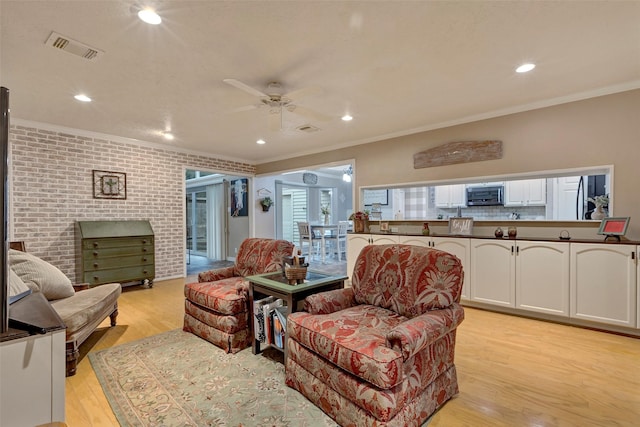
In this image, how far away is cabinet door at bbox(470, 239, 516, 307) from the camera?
11.1ft

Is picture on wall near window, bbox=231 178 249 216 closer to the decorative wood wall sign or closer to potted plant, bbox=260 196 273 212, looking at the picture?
potted plant, bbox=260 196 273 212

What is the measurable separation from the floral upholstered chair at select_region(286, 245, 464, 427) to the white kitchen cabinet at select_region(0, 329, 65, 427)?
3.70ft

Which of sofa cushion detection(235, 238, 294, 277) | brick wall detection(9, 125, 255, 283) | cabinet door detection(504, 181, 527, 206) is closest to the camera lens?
sofa cushion detection(235, 238, 294, 277)

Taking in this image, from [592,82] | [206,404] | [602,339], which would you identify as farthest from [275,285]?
[592,82]

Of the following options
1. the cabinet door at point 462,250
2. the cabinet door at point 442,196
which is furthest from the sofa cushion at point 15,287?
the cabinet door at point 442,196

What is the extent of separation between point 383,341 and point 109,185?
16.1 feet

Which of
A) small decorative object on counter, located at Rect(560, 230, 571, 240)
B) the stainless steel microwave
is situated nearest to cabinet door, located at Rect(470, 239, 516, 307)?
small decorative object on counter, located at Rect(560, 230, 571, 240)

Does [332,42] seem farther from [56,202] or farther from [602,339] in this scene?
[56,202]

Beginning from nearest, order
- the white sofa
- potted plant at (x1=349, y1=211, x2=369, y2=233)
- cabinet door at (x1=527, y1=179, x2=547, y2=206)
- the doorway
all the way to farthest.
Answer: the white sofa < potted plant at (x1=349, y1=211, x2=369, y2=233) < cabinet door at (x1=527, y1=179, x2=547, y2=206) < the doorway

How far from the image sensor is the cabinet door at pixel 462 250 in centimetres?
368

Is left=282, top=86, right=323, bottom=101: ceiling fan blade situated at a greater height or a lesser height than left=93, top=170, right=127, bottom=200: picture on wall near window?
greater

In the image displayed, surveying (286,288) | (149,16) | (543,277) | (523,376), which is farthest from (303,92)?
(543,277)

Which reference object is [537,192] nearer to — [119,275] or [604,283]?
[604,283]

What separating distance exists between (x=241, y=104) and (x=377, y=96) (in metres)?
1.51
